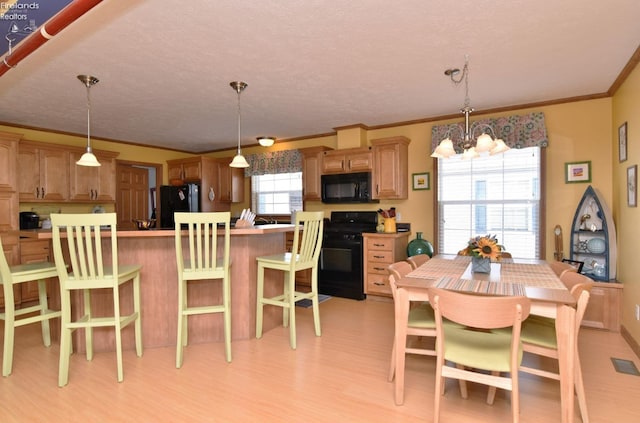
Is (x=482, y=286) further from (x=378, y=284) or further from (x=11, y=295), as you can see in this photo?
(x=11, y=295)

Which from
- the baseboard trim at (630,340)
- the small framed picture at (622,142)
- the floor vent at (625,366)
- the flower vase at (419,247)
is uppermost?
the small framed picture at (622,142)

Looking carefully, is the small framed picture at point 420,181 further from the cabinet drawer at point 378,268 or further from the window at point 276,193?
the window at point 276,193

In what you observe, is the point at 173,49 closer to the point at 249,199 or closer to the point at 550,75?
the point at 550,75

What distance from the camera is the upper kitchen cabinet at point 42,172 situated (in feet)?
14.9

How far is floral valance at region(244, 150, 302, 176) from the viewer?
5.73 meters

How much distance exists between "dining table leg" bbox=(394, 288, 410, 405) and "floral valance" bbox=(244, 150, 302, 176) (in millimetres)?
3829

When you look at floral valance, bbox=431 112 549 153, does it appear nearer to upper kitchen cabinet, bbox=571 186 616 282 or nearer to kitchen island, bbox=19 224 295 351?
upper kitchen cabinet, bbox=571 186 616 282

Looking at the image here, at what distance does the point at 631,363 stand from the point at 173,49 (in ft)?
13.8

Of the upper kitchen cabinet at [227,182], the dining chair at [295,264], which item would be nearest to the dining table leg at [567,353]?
the dining chair at [295,264]

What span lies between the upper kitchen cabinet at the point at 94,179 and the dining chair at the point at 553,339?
18.5ft

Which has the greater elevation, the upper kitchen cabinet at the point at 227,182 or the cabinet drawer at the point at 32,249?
the upper kitchen cabinet at the point at 227,182

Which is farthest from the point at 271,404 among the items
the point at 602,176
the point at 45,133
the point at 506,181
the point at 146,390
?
the point at 45,133

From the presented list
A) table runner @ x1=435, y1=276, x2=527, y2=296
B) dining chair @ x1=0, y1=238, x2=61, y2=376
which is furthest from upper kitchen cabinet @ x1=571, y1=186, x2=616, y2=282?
dining chair @ x1=0, y1=238, x2=61, y2=376

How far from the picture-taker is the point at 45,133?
16.4ft
